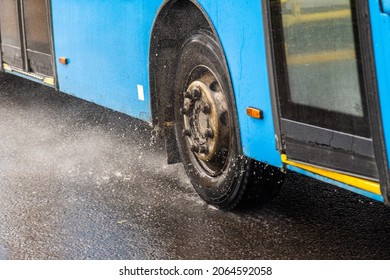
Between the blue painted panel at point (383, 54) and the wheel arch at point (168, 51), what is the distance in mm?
1686

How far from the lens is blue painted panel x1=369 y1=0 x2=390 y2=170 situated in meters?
3.39

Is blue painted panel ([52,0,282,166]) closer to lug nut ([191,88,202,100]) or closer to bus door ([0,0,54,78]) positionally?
bus door ([0,0,54,78])

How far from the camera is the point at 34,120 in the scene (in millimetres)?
8359

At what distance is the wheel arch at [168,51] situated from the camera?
17.1ft

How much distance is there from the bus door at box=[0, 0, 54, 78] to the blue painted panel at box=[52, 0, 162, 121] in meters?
0.30

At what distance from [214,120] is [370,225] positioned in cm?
104

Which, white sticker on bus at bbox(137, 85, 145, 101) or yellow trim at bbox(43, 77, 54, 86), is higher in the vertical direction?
white sticker on bus at bbox(137, 85, 145, 101)

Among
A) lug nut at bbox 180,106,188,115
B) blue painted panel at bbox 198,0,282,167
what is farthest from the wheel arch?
blue painted panel at bbox 198,0,282,167

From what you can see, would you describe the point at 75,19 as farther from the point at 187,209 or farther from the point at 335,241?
the point at 335,241

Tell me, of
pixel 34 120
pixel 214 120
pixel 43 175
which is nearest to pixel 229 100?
pixel 214 120

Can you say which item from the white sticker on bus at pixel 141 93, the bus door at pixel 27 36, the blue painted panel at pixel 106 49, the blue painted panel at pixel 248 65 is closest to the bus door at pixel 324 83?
the blue painted panel at pixel 248 65

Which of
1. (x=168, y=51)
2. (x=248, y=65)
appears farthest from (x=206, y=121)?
(x=248, y=65)

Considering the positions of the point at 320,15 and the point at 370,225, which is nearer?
the point at 320,15

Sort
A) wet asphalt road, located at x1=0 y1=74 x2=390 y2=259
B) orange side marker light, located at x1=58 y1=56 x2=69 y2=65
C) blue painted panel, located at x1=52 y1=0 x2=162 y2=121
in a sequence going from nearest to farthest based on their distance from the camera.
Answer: wet asphalt road, located at x1=0 y1=74 x2=390 y2=259
blue painted panel, located at x1=52 y1=0 x2=162 y2=121
orange side marker light, located at x1=58 y1=56 x2=69 y2=65
